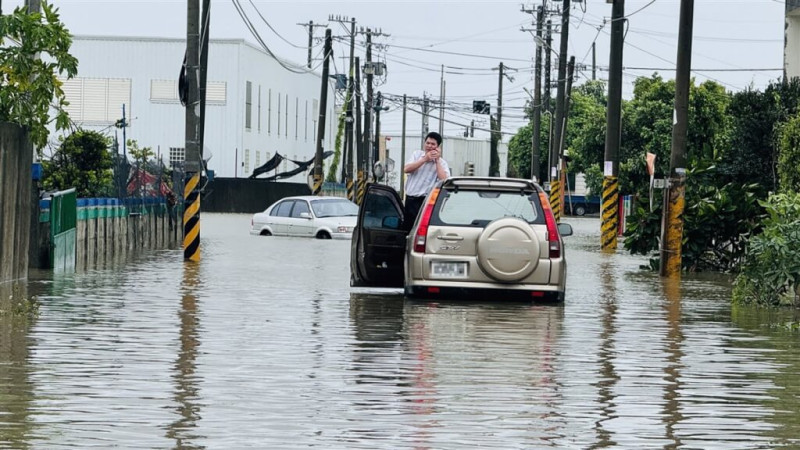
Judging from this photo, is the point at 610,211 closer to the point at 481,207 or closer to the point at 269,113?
the point at 481,207

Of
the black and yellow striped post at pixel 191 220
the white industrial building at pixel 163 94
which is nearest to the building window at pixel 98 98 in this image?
the white industrial building at pixel 163 94

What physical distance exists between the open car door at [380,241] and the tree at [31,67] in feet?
13.3

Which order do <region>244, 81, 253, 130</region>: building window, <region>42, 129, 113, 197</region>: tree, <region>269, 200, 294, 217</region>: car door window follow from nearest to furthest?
<region>42, 129, 113, 197</region>: tree
<region>269, 200, 294, 217</region>: car door window
<region>244, 81, 253, 130</region>: building window

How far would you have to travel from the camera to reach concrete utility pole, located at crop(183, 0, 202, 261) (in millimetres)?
28984

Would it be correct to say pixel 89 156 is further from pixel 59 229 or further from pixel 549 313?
pixel 549 313

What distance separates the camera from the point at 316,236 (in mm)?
42312

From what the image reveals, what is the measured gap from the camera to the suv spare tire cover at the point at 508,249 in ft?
60.3

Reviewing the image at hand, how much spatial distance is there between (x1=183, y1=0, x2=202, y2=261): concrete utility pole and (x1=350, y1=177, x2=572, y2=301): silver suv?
1012 cm

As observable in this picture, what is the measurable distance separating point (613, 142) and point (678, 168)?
11600mm

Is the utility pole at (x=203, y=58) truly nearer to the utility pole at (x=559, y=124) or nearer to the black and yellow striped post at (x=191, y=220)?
the black and yellow striped post at (x=191, y=220)

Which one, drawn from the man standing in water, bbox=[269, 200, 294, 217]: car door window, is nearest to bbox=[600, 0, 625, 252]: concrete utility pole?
bbox=[269, 200, 294, 217]: car door window

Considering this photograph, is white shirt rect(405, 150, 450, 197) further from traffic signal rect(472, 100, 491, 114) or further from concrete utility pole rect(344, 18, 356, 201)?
traffic signal rect(472, 100, 491, 114)

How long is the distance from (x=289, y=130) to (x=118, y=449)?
9525 cm

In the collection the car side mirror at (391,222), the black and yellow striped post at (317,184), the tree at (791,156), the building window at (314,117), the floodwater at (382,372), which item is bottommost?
the floodwater at (382,372)
